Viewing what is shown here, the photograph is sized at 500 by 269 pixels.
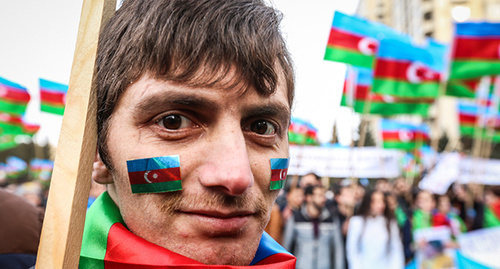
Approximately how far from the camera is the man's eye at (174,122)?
1162 millimetres

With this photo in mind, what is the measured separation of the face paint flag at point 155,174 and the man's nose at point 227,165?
78 millimetres

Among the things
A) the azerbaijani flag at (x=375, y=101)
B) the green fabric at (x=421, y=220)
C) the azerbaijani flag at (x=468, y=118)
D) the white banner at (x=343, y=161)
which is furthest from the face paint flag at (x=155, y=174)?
the azerbaijani flag at (x=468, y=118)

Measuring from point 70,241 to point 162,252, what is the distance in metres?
0.25

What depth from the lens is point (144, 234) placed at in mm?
1148

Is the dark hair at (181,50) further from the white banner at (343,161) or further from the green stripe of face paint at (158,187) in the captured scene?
the white banner at (343,161)

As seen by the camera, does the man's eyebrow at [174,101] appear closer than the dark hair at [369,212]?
Yes

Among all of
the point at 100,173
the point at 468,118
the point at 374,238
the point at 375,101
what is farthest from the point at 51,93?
the point at 468,118

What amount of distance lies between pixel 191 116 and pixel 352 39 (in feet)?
25.1

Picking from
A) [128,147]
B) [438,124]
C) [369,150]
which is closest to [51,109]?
[369,150]

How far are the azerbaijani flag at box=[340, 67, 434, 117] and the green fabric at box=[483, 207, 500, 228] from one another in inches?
113

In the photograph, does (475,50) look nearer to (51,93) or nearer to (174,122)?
(174,122)

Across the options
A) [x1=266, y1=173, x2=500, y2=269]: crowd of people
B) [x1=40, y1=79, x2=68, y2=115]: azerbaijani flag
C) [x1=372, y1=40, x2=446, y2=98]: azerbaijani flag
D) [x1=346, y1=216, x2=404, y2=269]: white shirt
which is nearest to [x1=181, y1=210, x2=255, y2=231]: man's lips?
[x1=266, y1=173, x2=500, y2=269]: crowd of people

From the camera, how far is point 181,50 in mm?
1149

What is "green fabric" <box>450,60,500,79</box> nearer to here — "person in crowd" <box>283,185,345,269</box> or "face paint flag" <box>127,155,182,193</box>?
"person in crowd" <box>283,185,345,269</box>
